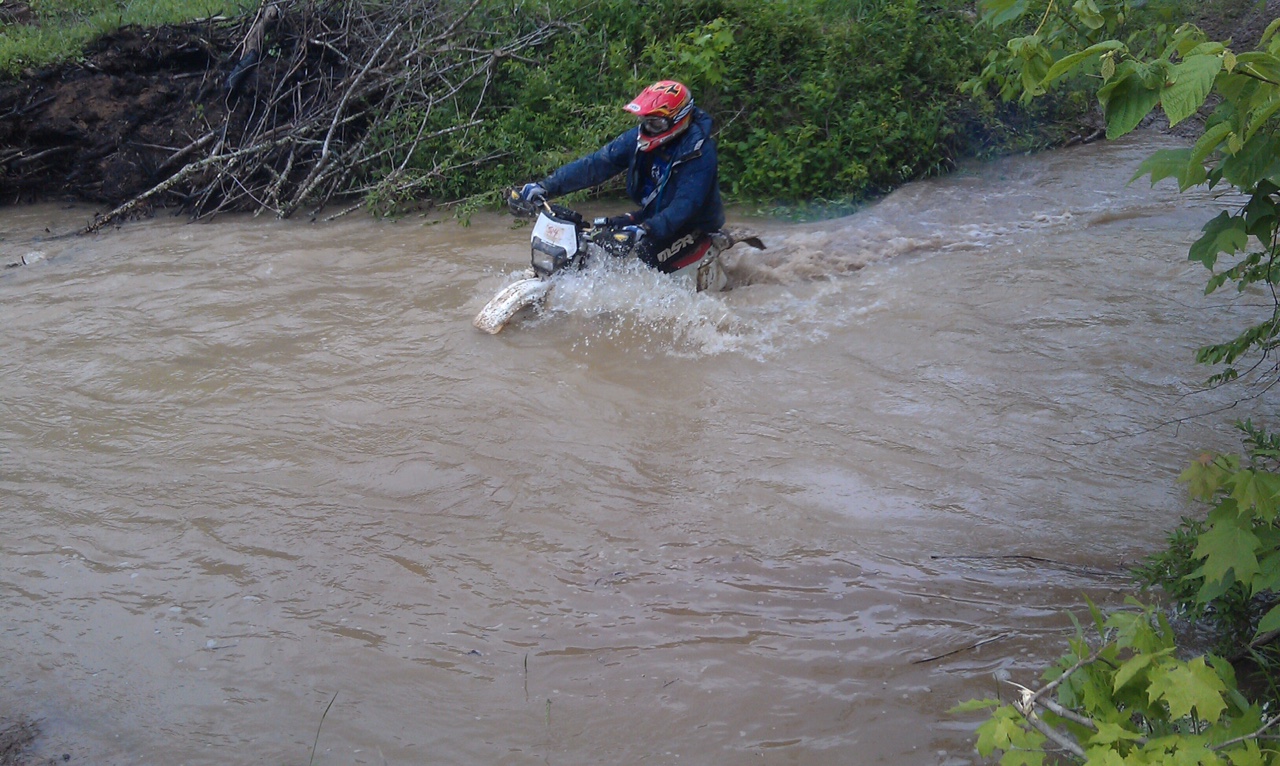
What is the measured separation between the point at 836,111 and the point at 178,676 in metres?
6.91

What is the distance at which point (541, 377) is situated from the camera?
5.40m

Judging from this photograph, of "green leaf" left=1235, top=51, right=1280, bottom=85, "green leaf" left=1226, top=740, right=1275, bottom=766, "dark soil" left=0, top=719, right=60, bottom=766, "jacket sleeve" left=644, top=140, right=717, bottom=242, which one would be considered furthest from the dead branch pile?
"green leaf" left=1226, top=740, right=1275, bottom=766

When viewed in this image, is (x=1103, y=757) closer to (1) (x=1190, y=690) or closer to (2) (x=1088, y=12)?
(1) (x=1190, y=690)

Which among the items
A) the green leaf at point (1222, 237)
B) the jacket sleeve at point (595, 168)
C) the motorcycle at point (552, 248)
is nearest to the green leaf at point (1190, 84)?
the green leaf at point (1222, 237)

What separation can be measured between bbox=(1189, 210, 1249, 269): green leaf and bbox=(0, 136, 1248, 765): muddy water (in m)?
1.33

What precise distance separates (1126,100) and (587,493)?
280 cm

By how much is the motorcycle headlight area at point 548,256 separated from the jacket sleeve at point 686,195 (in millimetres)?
531

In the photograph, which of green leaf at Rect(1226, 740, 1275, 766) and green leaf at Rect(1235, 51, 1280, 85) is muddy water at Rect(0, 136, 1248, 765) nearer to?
green leaf at Rect(1226, 740, 1275, 766)

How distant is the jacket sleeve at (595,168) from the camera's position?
5.96 meters

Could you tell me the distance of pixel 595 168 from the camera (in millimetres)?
6039

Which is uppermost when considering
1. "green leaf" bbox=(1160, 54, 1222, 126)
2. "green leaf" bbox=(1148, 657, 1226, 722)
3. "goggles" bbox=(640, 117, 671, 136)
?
"green leaf" bbox=(1160, 54, 1222, 126)

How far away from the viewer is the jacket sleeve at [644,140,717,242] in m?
5.65

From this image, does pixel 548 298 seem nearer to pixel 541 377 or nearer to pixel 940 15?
pixel 541 377

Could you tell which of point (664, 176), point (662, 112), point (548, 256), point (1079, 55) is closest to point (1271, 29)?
point (1079, 55)
